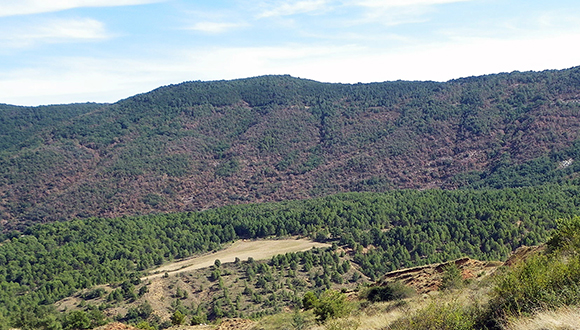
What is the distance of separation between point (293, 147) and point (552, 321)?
159952 millimetres

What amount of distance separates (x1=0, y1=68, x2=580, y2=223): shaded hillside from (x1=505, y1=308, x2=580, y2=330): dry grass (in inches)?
4238

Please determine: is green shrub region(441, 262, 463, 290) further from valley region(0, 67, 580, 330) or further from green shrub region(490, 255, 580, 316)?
green shrub region(490, 255, 580, 316)

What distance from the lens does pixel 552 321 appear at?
1046 cm

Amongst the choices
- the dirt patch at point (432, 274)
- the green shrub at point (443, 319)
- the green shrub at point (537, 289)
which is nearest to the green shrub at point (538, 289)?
the green shrub at point (537, 289)

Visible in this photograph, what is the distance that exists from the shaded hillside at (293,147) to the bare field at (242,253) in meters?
58.3

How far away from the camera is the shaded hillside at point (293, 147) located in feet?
439

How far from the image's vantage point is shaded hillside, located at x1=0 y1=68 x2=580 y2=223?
13388 centimetres

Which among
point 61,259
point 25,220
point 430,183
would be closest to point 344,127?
point 430,183

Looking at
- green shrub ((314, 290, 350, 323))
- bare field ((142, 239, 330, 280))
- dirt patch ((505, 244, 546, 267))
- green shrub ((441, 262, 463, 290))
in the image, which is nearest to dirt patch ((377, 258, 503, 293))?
dirt patch ((505, 244, 546, 267))

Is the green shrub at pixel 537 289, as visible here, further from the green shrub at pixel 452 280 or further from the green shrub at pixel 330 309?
the green shrub at pixel 452 280

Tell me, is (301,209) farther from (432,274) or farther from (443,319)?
(443,319)

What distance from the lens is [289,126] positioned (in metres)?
180

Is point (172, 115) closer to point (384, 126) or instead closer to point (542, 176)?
point (384, 126)

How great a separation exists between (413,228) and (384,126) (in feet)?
326
